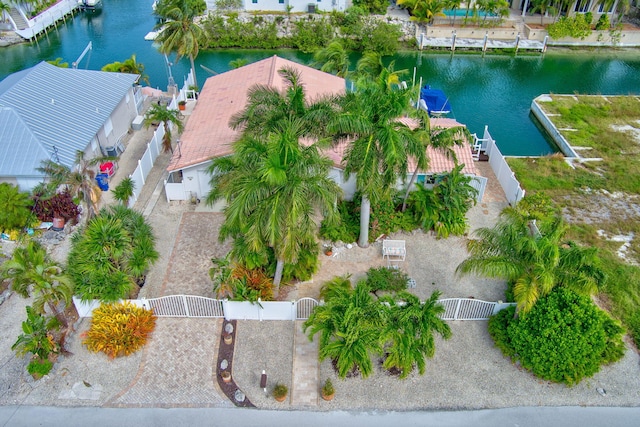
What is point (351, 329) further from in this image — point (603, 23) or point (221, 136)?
point (603, 23)

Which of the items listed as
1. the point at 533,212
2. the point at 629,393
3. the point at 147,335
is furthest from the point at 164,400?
the point at 533,212

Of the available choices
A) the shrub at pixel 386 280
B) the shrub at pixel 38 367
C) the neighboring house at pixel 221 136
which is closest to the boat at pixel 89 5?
the neighboring house at pixel 221 136

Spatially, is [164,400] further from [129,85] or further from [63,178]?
[129,85]

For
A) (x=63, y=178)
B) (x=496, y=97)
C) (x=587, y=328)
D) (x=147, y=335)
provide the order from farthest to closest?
(x=496, y=97)
(x=63, y=178)
(x=147, y=335)
(x=587, y=328)

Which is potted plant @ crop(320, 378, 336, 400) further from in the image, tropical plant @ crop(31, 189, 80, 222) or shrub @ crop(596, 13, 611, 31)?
shrub @ crop(596, 13, 611, 31)

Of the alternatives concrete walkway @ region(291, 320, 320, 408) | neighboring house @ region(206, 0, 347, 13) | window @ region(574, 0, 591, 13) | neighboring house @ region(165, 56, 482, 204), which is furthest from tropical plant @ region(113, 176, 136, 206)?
window @ region(574, 0, 591, 13)

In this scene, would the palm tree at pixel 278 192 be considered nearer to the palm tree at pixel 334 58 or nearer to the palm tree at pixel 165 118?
the palm tree at pixel 165 118

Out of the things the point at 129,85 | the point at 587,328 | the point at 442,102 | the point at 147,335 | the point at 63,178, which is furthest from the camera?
the point at 442,102
